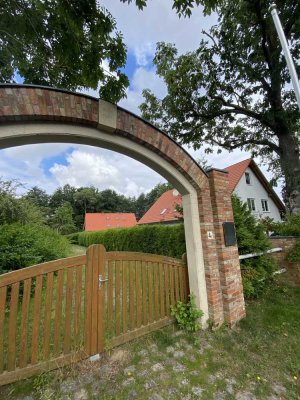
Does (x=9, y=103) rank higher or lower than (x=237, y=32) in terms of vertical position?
lower

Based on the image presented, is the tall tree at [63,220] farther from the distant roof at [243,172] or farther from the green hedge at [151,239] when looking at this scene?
the distant roof at [243,172]

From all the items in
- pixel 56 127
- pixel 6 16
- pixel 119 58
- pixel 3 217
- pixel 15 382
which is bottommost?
pixel 15 382

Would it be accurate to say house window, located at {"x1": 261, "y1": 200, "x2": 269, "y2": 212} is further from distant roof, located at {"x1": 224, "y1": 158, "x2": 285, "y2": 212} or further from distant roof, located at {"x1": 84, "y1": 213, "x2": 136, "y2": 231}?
distant roof, located at {"x1": 84, "y1": 213, "x2": 136, "y2": 231}

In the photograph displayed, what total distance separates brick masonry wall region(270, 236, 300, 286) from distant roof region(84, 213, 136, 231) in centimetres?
2496

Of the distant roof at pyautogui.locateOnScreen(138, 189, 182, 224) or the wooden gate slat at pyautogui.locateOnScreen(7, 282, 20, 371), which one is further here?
the distant roof at pyautogui.locateOnScreen(138, 189, 182, 224)

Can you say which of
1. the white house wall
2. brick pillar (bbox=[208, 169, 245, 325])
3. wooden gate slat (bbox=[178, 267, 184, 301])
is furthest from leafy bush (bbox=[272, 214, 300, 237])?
the white house wall

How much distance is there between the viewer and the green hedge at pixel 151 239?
274 inches

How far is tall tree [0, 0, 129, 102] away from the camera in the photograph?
9.94 ft

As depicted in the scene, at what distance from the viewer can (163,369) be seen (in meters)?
2.53

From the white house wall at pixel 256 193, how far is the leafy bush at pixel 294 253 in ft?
37.5

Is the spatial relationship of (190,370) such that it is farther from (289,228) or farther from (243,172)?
(243,172)

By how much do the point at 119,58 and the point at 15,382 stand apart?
462 cm

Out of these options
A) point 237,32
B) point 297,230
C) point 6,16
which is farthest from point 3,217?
point 237,32

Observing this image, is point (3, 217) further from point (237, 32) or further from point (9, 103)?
point (237, 32)
